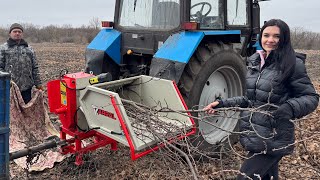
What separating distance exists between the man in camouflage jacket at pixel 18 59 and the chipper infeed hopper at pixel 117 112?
4.28ft

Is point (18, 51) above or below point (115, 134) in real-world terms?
above

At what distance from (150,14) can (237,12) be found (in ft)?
4.02

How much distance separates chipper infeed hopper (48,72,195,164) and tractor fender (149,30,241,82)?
5.6 inches

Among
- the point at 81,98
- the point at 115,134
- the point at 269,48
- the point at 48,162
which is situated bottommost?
the point at 48,162

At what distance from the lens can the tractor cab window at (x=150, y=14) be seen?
4047 millimetres

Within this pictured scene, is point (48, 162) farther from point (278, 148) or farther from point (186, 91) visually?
point (278, 148)

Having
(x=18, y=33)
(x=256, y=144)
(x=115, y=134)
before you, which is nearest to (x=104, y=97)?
(x=115, y=134)

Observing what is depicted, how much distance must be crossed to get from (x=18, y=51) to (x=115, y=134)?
2.25 meters

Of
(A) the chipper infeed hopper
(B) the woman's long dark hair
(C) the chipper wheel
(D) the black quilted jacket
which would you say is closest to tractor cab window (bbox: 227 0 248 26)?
(C) the chipper wheel

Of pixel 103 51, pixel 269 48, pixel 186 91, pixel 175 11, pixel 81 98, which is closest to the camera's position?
pixel 269 48

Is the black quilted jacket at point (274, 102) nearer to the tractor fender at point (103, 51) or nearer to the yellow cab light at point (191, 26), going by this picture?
the yellow cab light at point (191, 26)

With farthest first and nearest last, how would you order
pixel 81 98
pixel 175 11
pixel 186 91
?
1. pixel 175 11
2. pixel 186 91
3. pixel 81 98

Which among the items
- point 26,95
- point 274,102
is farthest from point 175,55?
point 26,95

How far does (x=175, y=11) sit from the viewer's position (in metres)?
4.02
